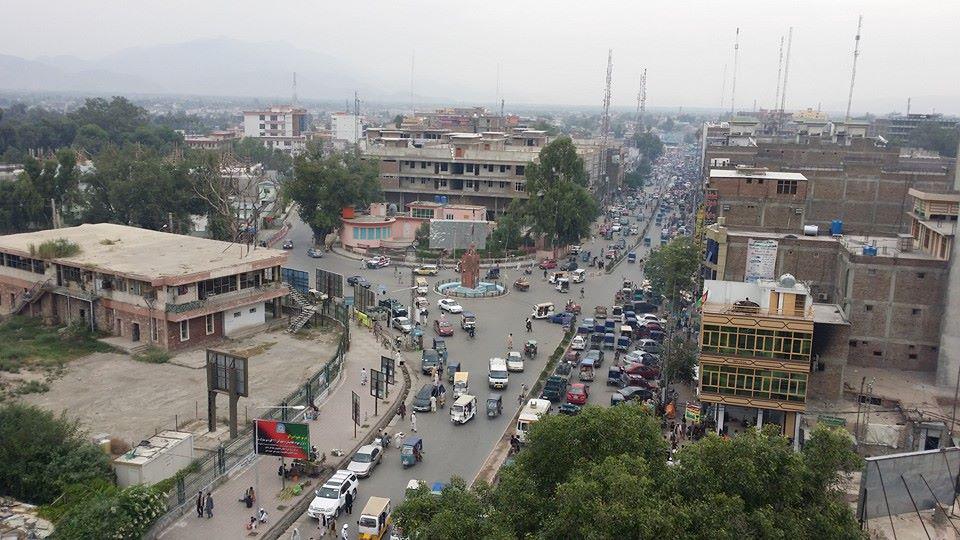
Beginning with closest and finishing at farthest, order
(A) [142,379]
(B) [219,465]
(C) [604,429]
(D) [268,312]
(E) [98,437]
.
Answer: (C) [604,429] < (B) [219,465] < (E) [98,437] < (A) [142,379] < (D) [268,312]

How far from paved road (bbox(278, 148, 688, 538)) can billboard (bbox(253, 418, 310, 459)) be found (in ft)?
5.80

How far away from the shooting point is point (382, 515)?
18.9m

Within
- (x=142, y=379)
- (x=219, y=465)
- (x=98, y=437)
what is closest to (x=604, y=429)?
(x=219, y=465)

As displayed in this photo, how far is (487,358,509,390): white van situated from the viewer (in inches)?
1174

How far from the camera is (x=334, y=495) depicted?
65.3 feet

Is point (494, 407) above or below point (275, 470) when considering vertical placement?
above

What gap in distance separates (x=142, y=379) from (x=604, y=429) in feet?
68.2

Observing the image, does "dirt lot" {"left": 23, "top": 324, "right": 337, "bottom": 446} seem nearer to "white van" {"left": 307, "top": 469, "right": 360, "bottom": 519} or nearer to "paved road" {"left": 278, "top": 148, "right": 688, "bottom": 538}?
"paved road" {"left": 278, "top": 148, "right": 688, "bottom": 538}

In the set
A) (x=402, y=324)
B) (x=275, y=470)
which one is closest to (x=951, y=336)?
(x=402, y=324)

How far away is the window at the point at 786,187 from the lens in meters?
39.0

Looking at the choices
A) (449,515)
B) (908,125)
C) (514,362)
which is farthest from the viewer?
(908,125)

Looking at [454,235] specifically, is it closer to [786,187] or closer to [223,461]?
[786,187]

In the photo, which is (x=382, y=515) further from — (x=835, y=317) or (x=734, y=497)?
(x=835, y=317)

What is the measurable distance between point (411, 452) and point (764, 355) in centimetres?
1143
